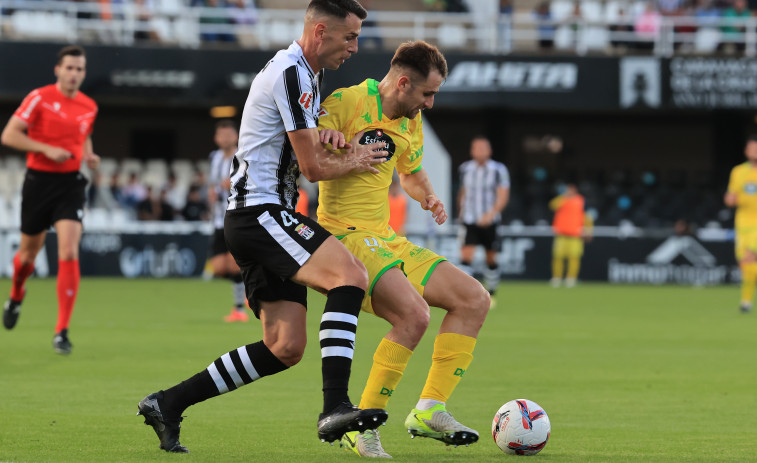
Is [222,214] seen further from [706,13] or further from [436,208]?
[706,13]

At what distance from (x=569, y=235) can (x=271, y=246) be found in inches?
771

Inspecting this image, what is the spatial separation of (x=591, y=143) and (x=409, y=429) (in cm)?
2689

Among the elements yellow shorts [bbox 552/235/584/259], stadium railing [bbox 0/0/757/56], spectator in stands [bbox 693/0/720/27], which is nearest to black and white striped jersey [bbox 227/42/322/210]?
yellow shorts [bbox 552/235/584/259]

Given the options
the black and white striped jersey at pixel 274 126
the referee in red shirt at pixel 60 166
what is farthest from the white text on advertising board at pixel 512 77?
the black and white striped jersey at pixel 274 126

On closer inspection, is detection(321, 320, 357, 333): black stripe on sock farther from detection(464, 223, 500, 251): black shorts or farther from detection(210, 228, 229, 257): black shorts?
detection(464, 223, 500, 251): black shorts

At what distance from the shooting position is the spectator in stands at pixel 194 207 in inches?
979

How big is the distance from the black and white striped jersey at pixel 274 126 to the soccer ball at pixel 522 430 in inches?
57.2

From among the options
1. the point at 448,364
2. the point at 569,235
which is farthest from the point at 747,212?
the point at 448,364

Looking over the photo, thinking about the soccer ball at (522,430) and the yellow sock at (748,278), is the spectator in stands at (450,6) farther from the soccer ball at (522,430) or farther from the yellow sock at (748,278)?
the soccer ball at (522,430)

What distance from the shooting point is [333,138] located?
17.6 ft

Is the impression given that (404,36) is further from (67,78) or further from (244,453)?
(244,453)

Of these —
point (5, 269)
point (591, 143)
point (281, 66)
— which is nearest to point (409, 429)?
point (281, 66)

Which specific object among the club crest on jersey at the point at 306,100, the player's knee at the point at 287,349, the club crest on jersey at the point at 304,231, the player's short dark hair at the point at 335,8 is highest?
the player's short dark hair at the point at 335,8

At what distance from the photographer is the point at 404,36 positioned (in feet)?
87.8
